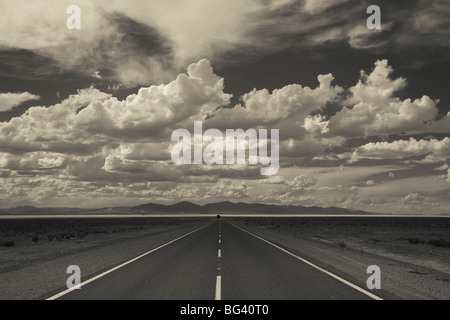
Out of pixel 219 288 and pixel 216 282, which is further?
pixel 216 282

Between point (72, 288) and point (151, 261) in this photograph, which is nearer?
point (72, 288)

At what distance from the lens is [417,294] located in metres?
8.83

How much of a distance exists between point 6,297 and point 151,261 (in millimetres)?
6183

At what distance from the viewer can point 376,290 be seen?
356 inches

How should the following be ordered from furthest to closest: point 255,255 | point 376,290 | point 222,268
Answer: point 255,255 → point 222,268 → point 376,290

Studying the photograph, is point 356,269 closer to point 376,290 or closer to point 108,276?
point 376,290
